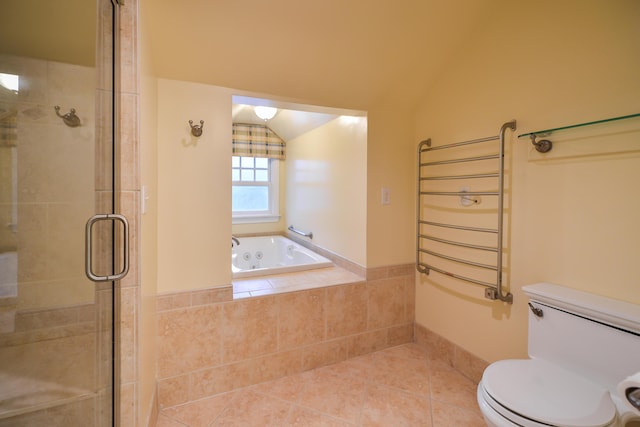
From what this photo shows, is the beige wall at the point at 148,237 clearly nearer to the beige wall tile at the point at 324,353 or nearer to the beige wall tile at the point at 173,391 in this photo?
the beige wall tile at the point at 173,391

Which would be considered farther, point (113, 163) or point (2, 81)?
point (113, 163)

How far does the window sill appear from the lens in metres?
3.74

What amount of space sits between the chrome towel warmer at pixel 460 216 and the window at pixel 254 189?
227 cm

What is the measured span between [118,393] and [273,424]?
0.81 meters

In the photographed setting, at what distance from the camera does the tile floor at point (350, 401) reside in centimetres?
155

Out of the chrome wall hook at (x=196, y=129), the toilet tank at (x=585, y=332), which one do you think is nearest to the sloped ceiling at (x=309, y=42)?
the chrome wall hook at (x=196, y=129)

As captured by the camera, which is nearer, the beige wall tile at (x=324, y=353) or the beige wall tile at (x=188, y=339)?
the beige wall tile at (x=188, y=339)

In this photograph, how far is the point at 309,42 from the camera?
1626mm

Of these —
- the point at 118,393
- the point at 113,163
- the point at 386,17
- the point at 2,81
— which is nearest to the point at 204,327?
the point at 118,393

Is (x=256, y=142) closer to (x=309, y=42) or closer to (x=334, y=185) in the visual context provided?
(x=334, y=185)

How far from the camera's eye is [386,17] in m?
1.59

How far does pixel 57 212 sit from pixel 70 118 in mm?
328

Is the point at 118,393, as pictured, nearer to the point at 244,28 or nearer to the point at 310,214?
the point at 244,28

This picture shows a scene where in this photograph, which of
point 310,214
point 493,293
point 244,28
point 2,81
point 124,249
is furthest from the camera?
point 310,214
